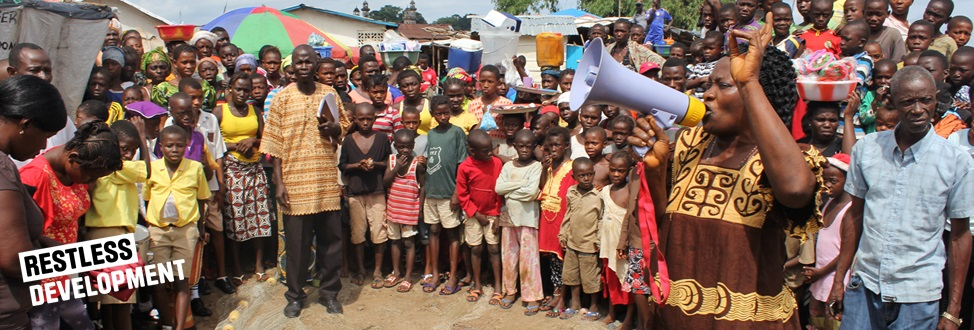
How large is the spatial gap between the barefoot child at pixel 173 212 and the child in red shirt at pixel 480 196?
2.15m

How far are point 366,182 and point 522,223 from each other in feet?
4.93

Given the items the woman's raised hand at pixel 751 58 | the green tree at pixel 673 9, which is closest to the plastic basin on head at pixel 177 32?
the woman's raised hand at pixel 751 58

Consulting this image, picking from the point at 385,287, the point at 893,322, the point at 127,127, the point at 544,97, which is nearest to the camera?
the point at 893,322

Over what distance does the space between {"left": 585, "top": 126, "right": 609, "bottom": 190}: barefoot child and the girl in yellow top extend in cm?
294

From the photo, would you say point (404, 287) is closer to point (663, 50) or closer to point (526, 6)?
point (663, 50)

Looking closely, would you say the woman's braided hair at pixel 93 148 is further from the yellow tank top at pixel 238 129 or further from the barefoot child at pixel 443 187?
the barefoot child at pixel 443 187

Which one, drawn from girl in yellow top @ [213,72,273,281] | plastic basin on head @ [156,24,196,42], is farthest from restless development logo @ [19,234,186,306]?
plastic basin on head @ [156,24,196,42]

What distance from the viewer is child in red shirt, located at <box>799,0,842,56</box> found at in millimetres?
6695

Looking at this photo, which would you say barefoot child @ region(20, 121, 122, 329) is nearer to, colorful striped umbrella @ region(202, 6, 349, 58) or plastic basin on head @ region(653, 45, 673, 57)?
plastic basin on head @ region(653, 45, 673, 57)

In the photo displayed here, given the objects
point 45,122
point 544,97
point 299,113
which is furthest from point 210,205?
point 544,97

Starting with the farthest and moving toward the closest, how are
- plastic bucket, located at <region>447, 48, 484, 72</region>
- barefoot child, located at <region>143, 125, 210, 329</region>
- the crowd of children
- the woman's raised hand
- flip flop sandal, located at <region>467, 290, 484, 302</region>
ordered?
1. plastic bucket, located at <region>447, 48, 484, 72</region>
2. flip flop sandal, located at <region>467, 290, 484, 302</region>
3. barefoot child, located at <region>143, 125, 210, 329</region>
4. the crowd of children
5. the woman's raised hand

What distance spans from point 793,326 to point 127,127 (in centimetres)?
433

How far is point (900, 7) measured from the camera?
23.7 feet

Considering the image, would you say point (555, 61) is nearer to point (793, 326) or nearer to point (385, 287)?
point (385, 287)
